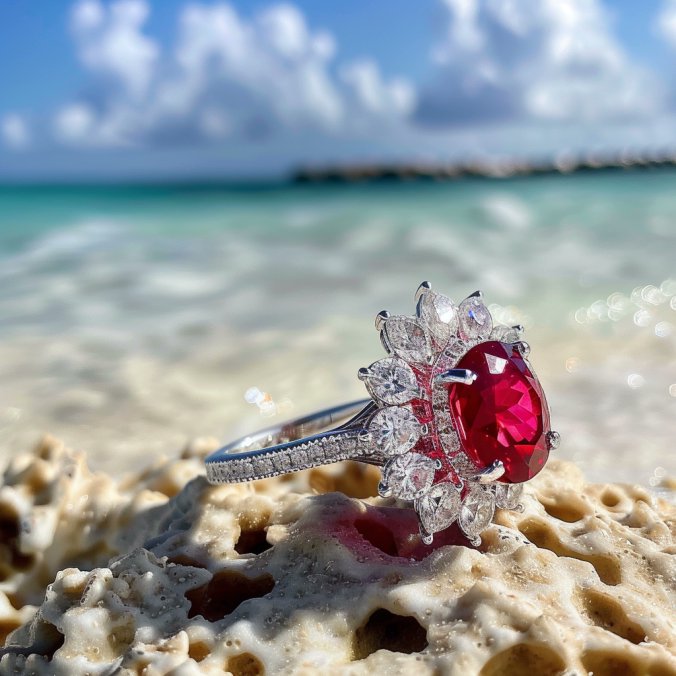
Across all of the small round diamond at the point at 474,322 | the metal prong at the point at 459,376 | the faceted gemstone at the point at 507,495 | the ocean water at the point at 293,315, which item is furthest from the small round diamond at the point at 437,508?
the ocean water at the point at 293,315

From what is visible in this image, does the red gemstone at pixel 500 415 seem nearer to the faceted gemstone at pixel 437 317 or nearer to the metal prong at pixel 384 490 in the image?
the faceted gemstone at pixel 437 317

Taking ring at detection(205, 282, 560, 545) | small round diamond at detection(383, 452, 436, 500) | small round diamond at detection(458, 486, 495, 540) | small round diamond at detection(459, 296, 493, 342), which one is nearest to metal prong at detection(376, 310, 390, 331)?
ring at detection(205, 282, 560, 545)

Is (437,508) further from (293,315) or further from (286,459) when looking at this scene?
(293,315)

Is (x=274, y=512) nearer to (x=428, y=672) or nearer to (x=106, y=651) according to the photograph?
(x=106, y=651)

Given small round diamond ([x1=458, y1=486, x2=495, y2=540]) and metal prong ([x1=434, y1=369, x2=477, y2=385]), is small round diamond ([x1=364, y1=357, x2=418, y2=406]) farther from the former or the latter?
small round diamond ([x1=458, y1=486, x2=495, y2=540])

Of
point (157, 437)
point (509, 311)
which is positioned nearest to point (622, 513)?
point (157, 437)
